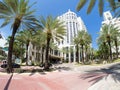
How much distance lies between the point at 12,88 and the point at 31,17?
47.7ft

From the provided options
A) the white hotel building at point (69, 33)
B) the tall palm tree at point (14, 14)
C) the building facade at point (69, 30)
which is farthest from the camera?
the building facade at point (69, 30)

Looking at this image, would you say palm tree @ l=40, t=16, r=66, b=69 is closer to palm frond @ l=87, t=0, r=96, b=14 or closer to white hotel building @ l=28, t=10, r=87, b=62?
palm frond @ l=87, t=0, r=96, b=14

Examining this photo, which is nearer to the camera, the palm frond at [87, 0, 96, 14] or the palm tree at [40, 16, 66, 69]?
the palm frond at [87, 0, 96, 14]

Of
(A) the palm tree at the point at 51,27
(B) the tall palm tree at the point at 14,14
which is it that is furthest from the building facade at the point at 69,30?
(B) the tall palm tree at the point at 14,14

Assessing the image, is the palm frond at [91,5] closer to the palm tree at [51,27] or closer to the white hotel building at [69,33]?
the palm tree at [51,27]

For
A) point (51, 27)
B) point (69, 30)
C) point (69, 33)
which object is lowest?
point (51, 27)

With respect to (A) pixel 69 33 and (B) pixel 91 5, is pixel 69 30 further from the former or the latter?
(B) pixel 91 5

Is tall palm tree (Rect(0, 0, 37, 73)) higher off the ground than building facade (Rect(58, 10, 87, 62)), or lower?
lower

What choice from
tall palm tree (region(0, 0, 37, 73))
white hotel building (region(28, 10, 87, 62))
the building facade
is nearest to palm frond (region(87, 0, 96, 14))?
tall palm tree (region(0, 0, 37, 73))

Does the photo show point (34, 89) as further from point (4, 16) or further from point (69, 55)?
point (69, 55)

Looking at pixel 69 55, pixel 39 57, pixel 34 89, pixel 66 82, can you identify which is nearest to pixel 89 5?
pixel 66 82

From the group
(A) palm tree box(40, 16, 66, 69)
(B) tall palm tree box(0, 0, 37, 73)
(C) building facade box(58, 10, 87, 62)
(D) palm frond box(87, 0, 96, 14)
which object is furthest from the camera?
(C) building facade box(58, 10, 87, 62)

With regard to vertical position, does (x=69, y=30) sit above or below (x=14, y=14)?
above

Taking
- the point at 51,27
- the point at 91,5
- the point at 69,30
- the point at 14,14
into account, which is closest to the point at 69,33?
the point at 69,30
